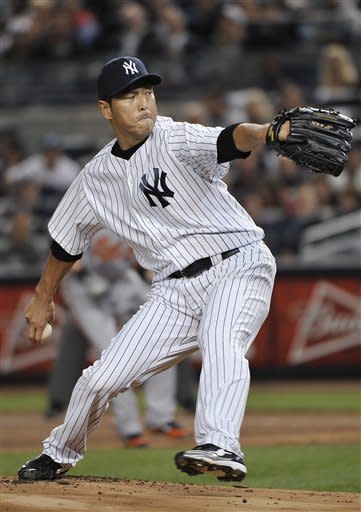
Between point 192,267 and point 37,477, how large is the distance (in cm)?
129

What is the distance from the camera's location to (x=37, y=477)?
5750mm

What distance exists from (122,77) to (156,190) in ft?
1.79

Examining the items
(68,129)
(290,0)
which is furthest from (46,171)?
(290,0)

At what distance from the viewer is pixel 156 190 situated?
543 centimetres

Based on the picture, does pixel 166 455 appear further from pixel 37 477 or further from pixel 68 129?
pixel 68 129

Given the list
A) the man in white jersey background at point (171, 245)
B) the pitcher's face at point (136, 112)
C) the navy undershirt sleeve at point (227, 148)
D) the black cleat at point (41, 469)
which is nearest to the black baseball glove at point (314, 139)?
the navy undershirt sleeve at point (227, 148)

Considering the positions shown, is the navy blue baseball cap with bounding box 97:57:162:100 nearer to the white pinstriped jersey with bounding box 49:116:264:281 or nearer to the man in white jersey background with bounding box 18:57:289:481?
the man in white jersey background with bounding box 18:57:289:481

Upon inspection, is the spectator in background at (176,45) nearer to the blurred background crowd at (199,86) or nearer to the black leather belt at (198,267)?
the blurred background crowd at (199,86)

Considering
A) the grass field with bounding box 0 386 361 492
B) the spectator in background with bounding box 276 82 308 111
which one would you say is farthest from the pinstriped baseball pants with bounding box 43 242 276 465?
the spectator in background with bounding box 276 82 308 111

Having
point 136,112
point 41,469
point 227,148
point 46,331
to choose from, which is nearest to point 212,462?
point 41,469

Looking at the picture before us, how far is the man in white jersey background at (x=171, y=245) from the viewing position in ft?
17.5

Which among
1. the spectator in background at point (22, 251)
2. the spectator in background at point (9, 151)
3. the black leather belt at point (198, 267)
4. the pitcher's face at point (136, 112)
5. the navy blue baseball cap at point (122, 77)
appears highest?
the spectator in background at point (9, 151)

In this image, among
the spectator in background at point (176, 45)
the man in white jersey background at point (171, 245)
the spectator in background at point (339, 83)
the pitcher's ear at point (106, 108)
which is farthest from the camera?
the spectator in background at point (176, 45)

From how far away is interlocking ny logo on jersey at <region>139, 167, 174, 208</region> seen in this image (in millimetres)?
5414
